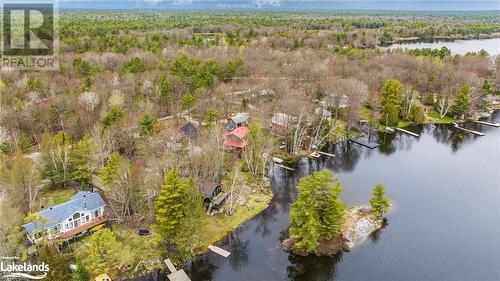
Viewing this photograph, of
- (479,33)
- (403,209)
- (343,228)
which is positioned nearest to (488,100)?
(403,209)

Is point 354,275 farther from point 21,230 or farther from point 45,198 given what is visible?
point 45,198

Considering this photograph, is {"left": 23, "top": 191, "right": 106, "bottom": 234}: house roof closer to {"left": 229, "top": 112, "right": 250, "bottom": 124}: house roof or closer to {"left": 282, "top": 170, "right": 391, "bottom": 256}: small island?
{"left": 282, "top": 170, "right": 391, "bottom": 256}: small island

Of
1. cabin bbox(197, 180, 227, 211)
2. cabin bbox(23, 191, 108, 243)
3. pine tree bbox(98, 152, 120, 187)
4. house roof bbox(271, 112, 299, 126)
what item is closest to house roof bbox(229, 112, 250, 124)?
house roof bbox(271, 112, 299, 126)

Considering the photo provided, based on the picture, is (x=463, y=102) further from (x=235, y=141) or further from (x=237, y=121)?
(x=235, y=141)

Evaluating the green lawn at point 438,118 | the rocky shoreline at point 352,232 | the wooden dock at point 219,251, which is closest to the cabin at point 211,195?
the wooden dock at point 219,251

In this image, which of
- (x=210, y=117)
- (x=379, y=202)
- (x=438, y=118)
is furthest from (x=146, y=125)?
(x=438, y=118)

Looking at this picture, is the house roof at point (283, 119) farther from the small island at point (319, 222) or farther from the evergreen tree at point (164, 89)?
the small island at point (319, 222)

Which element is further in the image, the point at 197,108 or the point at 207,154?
the point at 197,108
